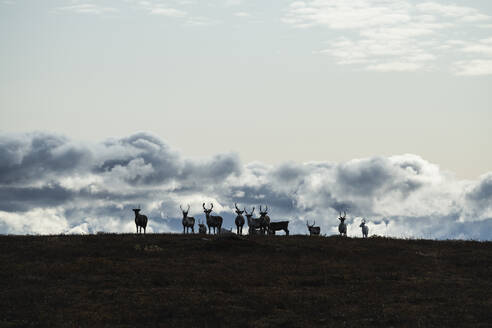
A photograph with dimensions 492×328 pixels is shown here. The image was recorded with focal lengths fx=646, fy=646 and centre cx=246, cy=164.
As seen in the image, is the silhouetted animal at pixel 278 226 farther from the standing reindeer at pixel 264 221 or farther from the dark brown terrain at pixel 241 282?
the dark brown terrain at pixel 241 282

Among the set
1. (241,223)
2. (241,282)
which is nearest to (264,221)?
(241,223)

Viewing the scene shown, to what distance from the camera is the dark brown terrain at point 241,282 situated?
26.4m

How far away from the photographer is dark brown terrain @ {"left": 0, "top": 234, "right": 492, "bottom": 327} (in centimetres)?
2642

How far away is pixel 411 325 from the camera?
82.4 ft

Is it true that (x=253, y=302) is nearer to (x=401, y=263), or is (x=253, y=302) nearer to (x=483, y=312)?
(x=483, y=312)

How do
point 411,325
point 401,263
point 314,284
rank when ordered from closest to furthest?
point 411,325, point 314,284, point 401,263

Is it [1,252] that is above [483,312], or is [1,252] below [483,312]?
above

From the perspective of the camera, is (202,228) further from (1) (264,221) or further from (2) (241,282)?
(2) (241,282)

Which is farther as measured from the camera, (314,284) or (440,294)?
(314,284)

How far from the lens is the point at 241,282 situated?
3378 centimetres

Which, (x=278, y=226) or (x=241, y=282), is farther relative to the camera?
(x=278, y=226)

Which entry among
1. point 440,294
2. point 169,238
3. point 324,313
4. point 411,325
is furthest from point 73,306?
point 169,238

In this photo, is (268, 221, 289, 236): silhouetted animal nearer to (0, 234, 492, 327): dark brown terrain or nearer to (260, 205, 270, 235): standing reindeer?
(260, 205, 270, 235): standing reindeer

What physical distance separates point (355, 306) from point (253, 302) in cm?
456
